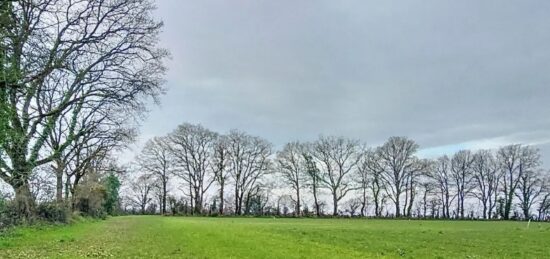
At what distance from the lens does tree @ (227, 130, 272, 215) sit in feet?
300

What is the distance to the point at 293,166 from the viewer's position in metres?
92.9

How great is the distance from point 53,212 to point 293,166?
6113 centimetres

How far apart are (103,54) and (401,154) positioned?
70437mm

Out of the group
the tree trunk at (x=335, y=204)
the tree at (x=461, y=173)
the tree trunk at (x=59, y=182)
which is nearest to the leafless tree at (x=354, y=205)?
the tree trunk at (x=335, y=204)

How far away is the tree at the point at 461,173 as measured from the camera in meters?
93.9

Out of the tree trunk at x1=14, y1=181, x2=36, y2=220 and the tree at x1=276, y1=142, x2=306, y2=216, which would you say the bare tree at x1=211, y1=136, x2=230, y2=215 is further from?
the tree trunk at x1=14, y1=181, x2=36, y2=220

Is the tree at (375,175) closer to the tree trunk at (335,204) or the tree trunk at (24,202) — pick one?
the tree trunk at (335,204)

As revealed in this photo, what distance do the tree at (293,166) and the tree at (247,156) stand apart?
2.87 metres

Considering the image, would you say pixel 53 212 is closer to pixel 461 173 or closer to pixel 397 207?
pixel 397 207

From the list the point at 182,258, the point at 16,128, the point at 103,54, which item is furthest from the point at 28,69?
the point at 103,54

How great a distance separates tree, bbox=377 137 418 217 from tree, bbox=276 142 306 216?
48.2 ft

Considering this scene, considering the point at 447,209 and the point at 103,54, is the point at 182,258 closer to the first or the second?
the point at 103,54

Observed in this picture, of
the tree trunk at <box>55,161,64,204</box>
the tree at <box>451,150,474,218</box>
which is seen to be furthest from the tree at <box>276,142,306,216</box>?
the tree trunk at <box>55,161,64,204</box>

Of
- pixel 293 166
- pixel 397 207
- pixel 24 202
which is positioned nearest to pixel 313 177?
pixel 293 166
